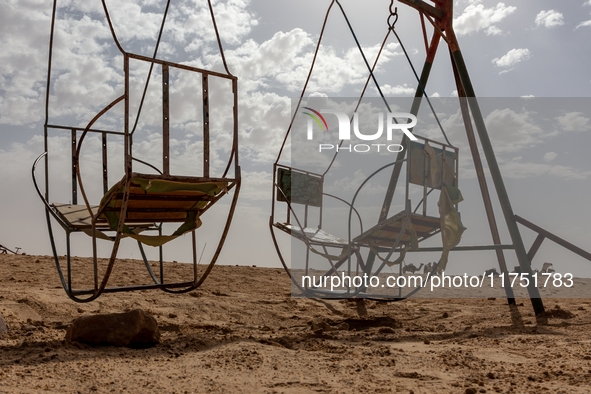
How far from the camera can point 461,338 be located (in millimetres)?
3551

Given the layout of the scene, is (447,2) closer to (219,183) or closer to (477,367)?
(219,183)

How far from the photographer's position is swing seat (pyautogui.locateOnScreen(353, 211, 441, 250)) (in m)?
4.66

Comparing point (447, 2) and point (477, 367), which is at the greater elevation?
point (447, 2)

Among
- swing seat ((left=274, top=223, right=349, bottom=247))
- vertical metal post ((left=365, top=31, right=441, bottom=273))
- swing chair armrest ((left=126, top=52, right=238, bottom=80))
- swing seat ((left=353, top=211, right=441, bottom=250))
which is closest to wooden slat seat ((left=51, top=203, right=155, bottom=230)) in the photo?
swing chair armrest ((left=126, top=52, right=238, bottom=80))

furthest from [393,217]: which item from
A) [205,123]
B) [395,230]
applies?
[205,123]

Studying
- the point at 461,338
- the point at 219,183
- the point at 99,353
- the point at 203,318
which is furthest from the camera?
the point at 203,318

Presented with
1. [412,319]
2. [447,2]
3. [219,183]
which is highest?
[447,2]

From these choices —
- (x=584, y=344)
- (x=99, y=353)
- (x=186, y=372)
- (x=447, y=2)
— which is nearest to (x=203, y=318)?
(x=99, y=353)

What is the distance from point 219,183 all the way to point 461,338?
2132mm

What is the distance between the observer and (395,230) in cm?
496

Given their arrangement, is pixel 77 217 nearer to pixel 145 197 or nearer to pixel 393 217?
pixel 145 197

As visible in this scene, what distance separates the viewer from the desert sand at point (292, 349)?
2252 millimetres

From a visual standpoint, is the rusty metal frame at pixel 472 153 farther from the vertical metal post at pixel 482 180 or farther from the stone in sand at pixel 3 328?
the stone in sand at pixel 3 328

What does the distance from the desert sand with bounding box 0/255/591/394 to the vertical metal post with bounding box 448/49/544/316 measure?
263 mm
